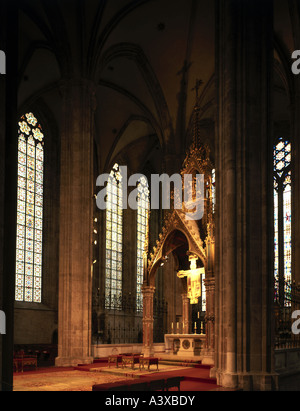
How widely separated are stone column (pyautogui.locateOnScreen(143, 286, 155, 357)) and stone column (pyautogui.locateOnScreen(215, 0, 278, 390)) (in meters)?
6.37

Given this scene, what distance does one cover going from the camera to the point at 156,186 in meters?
Answer: 32.2

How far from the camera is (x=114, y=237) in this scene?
29391 mm

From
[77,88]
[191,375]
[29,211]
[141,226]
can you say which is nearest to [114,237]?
[141,226]

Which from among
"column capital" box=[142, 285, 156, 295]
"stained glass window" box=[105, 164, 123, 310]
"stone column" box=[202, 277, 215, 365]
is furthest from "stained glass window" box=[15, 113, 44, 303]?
"stone column" box=[202, 277, 215, 365]

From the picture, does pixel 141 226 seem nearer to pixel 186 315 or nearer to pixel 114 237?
pixel 114 237

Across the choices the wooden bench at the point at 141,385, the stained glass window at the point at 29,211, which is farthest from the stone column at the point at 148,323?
the wooden bench at the point at 141,385

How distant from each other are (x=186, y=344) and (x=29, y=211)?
10746mm

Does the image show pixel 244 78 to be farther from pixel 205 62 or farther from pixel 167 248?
pixel 205 62

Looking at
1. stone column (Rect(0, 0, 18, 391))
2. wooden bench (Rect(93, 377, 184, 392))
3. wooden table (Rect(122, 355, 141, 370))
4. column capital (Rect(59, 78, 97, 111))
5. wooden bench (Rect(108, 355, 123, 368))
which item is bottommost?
wooden bench (Rect(108, 355, 123, 368))

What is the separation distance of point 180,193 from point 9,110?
1067 centimetres

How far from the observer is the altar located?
16.9 m

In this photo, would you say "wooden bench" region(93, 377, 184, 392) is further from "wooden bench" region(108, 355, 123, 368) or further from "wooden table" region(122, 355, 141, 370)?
"wooden bench" region(108, 355, 123, 368)

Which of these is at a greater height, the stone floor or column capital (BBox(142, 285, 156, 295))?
column capital (BBox(142, 285, 156, 295))

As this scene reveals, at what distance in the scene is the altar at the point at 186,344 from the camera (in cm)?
1691
